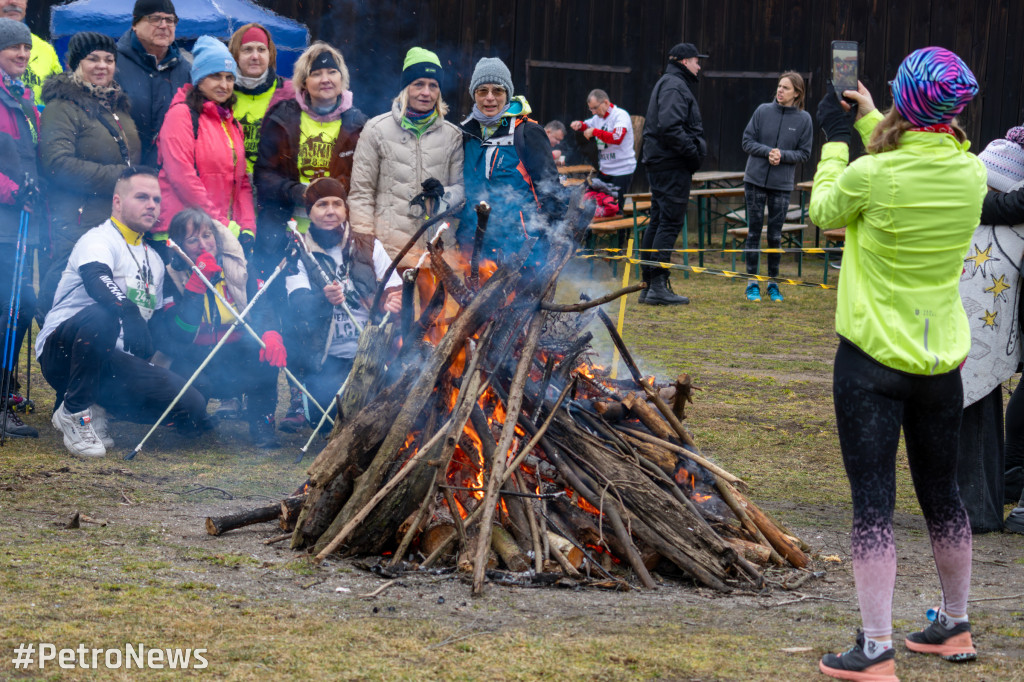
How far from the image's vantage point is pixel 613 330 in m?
5.74

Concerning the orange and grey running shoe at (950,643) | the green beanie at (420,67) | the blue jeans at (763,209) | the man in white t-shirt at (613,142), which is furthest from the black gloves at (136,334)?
the man in white t-shirt at (613,142)

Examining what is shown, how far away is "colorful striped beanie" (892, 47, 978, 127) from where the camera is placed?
3875 mm

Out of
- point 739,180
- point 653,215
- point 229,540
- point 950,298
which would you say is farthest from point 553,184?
point 739,180

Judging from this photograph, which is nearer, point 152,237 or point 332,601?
point 332,601

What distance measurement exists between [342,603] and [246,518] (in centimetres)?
115

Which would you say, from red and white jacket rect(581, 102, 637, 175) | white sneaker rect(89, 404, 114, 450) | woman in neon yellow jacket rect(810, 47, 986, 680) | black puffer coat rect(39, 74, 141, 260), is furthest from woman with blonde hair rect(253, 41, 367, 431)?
red and white jacket rect(581, 102, 637, 175)

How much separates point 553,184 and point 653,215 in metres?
5.67

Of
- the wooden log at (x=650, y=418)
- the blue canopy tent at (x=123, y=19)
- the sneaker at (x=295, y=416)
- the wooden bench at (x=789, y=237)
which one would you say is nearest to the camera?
the wooden log at (x=650, y=418)

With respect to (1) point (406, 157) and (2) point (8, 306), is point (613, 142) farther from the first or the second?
(2) point (8, 306)

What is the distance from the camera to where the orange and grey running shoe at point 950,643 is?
4191 mm

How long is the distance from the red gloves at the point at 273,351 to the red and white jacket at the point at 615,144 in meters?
7.86

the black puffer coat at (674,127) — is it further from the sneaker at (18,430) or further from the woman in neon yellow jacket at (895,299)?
the woman in neon yellow jacket at (895,299)

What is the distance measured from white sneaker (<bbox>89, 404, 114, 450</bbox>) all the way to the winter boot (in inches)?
276

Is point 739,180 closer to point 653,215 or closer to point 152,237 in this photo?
point 653,215
